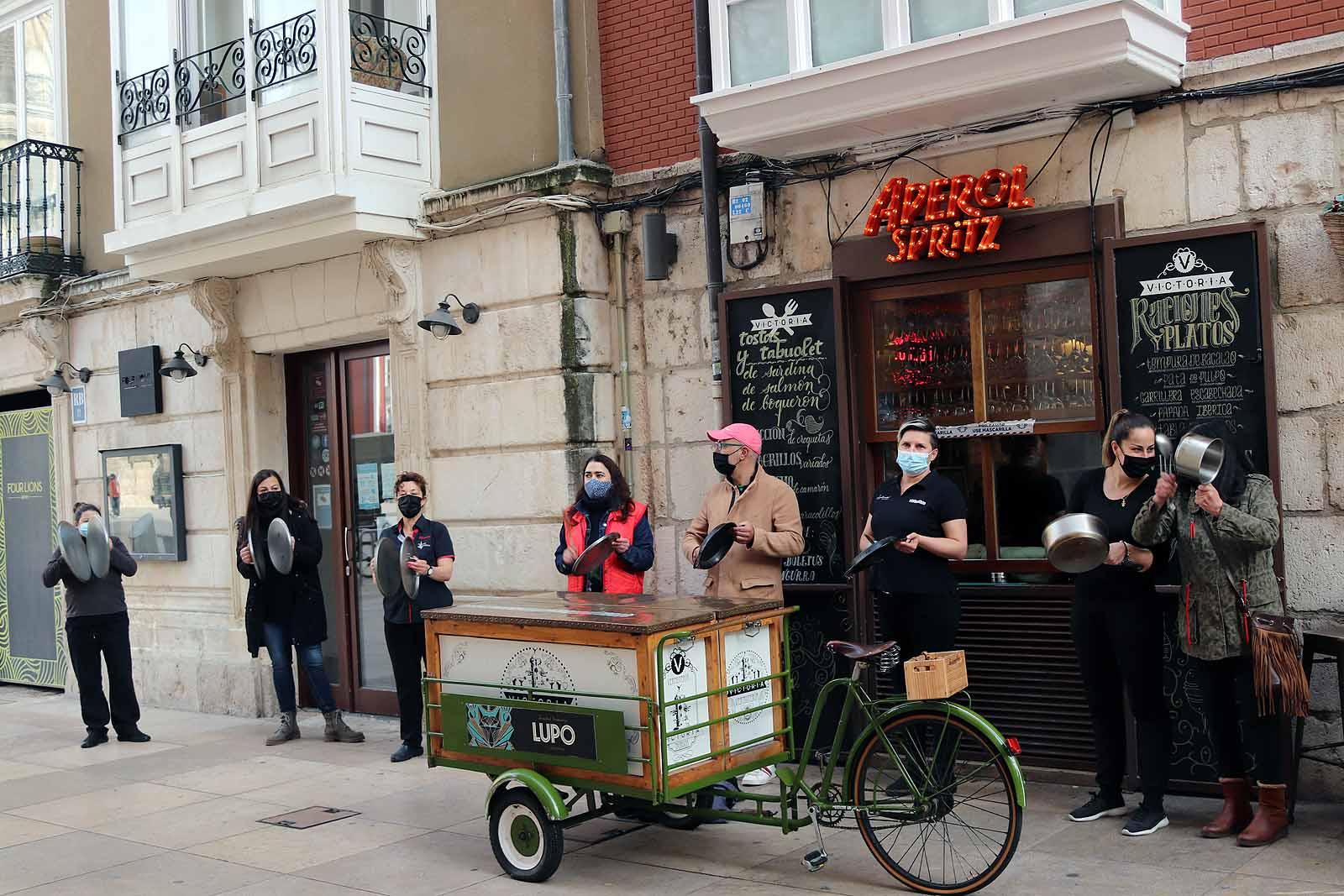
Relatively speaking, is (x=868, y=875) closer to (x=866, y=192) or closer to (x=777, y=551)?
(x=777, y=551)

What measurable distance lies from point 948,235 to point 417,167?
4161mm

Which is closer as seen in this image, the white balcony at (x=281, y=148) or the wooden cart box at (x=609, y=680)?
the wooden cart box at (x=609, y=680)

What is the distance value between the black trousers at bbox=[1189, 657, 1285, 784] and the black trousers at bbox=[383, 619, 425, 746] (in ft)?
16.0

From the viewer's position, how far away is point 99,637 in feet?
32.8

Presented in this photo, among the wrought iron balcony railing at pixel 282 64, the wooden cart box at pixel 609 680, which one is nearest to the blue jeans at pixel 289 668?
the wooden cart box at pixel 609 680

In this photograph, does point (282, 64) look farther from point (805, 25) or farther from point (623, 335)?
point (805, 25)

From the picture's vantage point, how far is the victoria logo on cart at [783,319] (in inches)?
313

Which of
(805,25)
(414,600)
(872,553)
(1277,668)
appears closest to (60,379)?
(414,600)

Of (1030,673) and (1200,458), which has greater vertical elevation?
(1200,458)

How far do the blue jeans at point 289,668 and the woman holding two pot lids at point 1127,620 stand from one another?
17.9 ft

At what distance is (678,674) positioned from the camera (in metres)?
5.59

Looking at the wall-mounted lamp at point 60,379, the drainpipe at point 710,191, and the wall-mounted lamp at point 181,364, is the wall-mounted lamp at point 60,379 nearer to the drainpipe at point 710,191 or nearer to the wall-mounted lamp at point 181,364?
the wall-mounted lamp at point 181,364

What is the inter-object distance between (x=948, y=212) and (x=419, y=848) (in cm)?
431

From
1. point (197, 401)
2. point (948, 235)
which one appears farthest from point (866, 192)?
point (197, 401)
